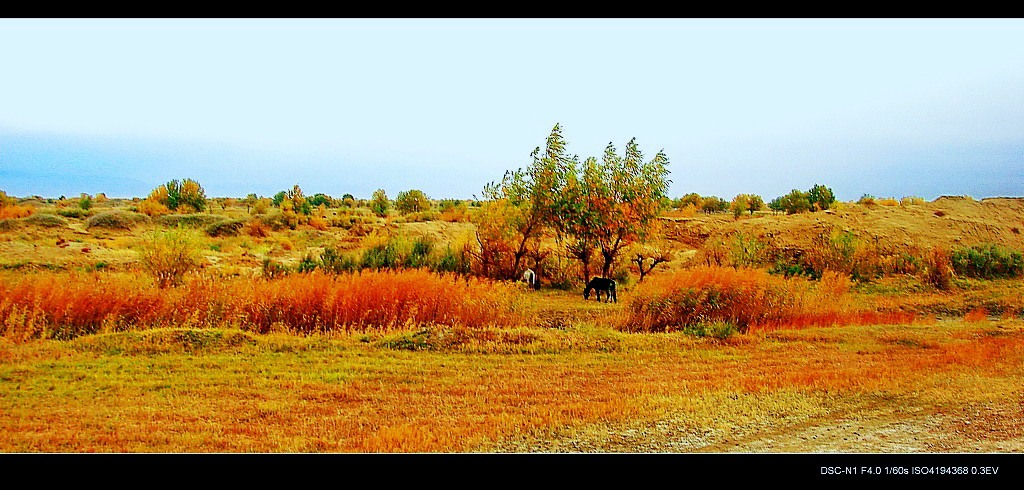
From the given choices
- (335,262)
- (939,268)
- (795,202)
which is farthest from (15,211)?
(939,268)

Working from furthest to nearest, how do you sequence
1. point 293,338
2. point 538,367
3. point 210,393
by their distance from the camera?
point 293,338, point 538,367, point 210,393

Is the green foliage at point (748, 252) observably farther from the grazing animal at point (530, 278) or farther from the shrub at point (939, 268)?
the grazing animal at point (530, 278)

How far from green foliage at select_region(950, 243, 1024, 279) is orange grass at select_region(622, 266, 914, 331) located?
1.08 m

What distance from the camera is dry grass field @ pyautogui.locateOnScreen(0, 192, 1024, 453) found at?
4.30 meters

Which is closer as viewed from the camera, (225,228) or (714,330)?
(714,330)

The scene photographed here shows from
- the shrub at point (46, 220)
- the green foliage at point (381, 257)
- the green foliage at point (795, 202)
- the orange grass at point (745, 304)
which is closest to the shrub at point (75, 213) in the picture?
the shrub at point (46, 220)

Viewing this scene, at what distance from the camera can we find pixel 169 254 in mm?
8867

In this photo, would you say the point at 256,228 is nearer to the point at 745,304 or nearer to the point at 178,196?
the point at 178,196

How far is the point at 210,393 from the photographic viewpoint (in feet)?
15.9

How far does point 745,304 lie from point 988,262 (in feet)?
9.16

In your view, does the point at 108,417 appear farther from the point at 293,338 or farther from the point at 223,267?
the point at 223,267
